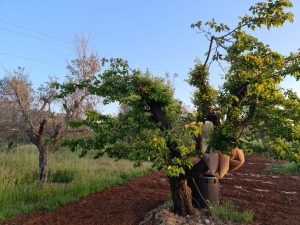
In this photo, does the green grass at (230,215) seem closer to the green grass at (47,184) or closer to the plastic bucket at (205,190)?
the plastic bucket at (205,190)

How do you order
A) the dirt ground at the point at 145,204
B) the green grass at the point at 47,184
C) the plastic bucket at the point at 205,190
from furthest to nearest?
the green grass at the point at 47,184, the plastic bucket at the point at 205,190, the dirt ground at the point at 145,204

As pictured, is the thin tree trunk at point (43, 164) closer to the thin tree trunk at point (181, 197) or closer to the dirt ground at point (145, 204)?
the dirt ground at point (145, 204)

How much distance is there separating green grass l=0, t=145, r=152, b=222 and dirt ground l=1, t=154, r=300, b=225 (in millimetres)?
290

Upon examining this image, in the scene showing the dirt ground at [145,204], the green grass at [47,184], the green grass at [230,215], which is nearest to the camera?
the green grass at [230,215]

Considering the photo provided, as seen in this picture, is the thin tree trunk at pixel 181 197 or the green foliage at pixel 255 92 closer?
the green foliage at pixel 255 92

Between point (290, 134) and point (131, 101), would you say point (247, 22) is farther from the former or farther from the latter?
point (131, 101)

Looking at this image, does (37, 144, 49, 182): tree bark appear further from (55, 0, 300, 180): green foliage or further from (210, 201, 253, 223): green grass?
(210, 201, 253, 223): green grass

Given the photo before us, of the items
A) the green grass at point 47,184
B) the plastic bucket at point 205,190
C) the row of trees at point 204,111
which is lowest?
the green grass at point 47,184

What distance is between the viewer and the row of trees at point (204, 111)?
3.21 m

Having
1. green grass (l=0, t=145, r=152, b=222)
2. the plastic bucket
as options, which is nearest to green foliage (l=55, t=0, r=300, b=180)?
the plastic bucket

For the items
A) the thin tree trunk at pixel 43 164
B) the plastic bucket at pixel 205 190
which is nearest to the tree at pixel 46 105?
the thin tree trunk at pixel 43 164

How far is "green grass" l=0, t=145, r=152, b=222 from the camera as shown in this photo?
548 centimetres

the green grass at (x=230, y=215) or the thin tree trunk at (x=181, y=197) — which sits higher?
the thin tree trunk at (x=181, y=197)

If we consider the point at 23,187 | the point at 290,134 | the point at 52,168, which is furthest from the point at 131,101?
the point at 52,168
